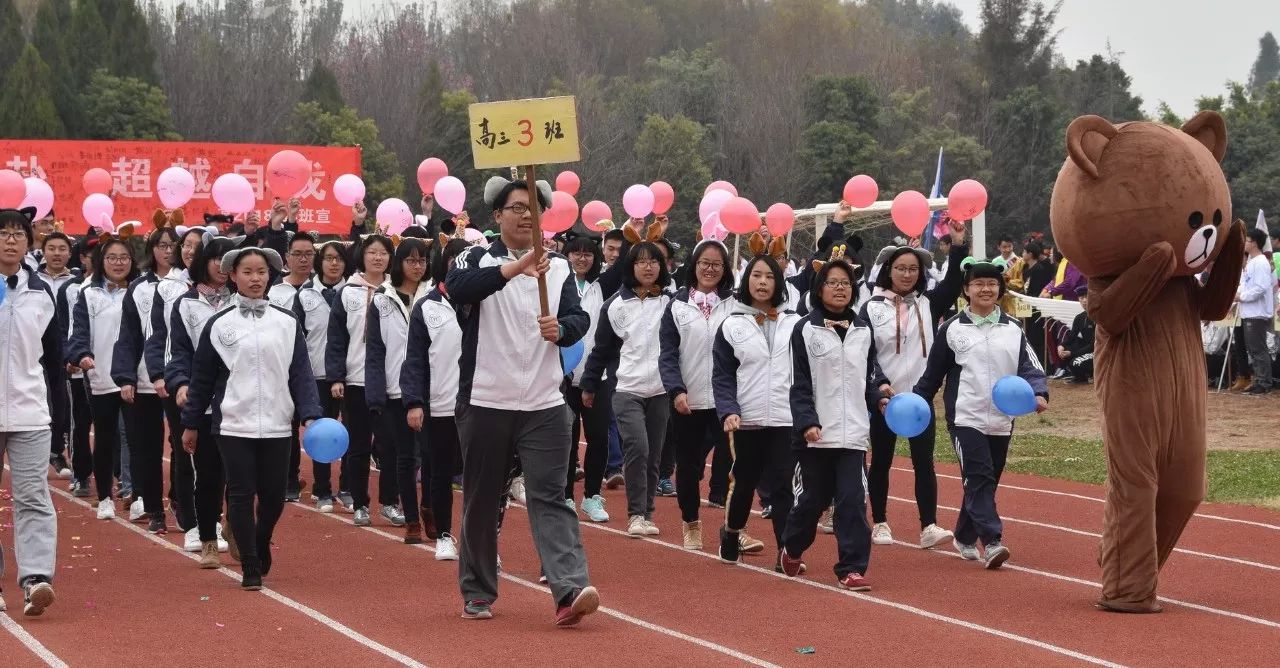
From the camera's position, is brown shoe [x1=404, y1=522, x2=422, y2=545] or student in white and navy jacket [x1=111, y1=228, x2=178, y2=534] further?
student in white and navy jacket [x1=111, y1=228, x2=178, y2=534]

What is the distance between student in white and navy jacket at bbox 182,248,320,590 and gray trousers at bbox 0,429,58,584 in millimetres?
917

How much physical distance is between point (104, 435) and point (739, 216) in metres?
5.16

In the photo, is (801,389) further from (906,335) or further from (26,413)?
(26,413)

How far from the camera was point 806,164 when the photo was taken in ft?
142

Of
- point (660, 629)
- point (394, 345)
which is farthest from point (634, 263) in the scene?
point (660, 629)

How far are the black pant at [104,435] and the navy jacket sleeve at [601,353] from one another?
3.29 m

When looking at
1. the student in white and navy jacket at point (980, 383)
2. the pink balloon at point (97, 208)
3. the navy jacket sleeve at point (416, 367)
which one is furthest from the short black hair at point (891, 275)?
the pink balloon at point (97, 208)

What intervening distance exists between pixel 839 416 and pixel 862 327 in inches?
22.4

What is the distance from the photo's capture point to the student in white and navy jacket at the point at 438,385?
384 inches

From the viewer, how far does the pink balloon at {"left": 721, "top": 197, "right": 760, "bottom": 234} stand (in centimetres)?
1355

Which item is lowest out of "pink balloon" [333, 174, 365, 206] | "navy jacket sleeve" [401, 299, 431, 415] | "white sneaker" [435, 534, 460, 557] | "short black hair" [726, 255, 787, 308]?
"white sneaker" [435, 534, 460, 557]

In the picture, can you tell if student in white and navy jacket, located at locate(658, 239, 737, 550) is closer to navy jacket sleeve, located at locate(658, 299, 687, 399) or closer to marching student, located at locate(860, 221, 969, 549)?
navy jacket sleeve, located at locate(658, 299, 687, 399)

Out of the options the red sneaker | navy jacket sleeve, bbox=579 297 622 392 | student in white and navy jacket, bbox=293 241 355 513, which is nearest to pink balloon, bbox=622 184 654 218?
student in white and navy jacket, bbox=293 241 355 513

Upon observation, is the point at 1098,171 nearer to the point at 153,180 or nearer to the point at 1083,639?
the point at 1083,639
